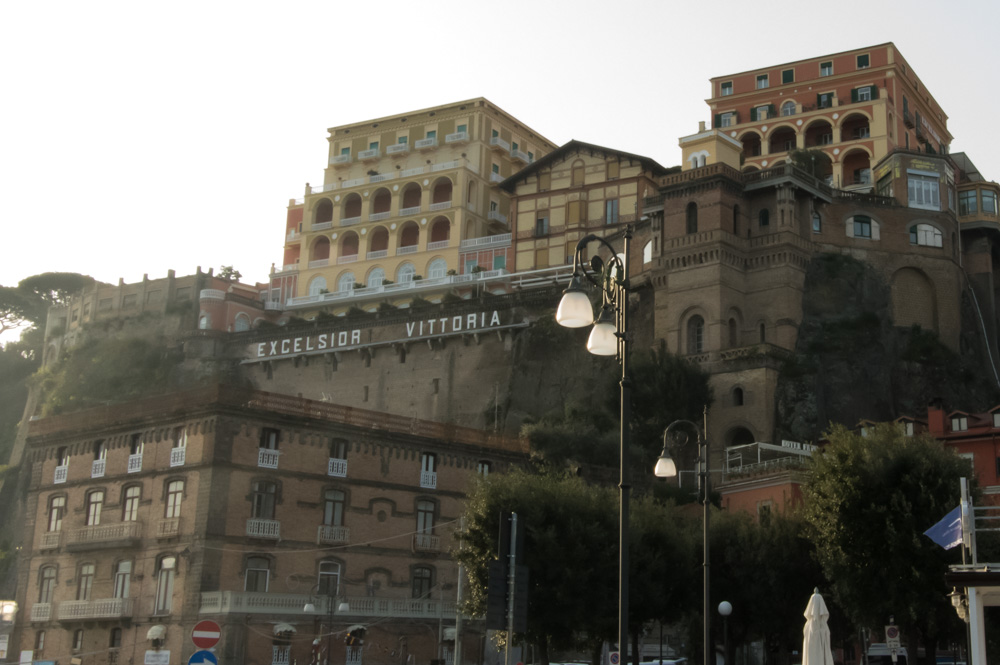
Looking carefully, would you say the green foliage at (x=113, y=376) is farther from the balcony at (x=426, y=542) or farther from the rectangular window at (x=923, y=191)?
the rectangular window at (x=923, y=191)

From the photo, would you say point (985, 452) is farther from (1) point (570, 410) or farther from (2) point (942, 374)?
(1) point (570, 410)

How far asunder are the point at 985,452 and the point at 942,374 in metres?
15.5

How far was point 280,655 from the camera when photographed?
4391cm

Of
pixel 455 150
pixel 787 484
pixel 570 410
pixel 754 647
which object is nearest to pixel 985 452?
pixel 787 484

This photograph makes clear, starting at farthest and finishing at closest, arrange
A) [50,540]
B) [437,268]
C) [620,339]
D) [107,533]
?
[437,268]
[50,540]
[107,533]
[620,339]

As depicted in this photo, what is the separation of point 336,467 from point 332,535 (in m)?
2.59

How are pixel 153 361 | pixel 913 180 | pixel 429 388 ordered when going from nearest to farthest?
pixel 913 180 < pixel 429 388 < pixel 153 361

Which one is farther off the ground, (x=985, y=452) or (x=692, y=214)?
(x=692, y=214)

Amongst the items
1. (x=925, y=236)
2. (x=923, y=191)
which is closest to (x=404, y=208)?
(x=923, y=191)

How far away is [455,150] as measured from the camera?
324 feet

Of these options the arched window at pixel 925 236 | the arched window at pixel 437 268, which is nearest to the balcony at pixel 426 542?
the arched window at pixel 925 236

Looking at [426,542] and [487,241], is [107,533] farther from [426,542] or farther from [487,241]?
[487,241]

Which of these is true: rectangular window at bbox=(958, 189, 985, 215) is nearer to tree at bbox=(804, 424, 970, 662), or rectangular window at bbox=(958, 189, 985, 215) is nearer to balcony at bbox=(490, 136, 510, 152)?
balcony at bbox=(490, 136, 510, 152)

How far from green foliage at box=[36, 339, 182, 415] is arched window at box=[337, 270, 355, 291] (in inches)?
509
